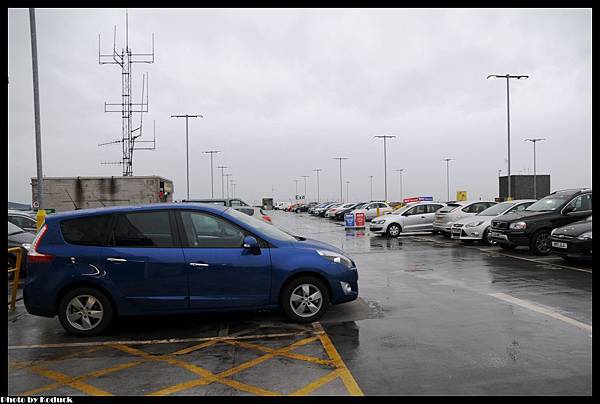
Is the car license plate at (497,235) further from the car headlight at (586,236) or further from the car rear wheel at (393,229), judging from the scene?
the car rear wheel at (393,229)

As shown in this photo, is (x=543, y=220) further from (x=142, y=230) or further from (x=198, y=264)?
(x=142, y=230)

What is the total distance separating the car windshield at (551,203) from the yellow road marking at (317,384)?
11.2 m

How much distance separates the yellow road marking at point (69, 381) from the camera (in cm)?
426

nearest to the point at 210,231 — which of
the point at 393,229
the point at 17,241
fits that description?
the point at 17,241

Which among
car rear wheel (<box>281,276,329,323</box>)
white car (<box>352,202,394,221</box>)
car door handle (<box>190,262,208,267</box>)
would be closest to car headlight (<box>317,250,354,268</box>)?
car rear wheel (<box>281,276,329,323</box>)

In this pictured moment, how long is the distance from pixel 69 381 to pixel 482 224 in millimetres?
14299

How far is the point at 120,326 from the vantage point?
6.50 metres

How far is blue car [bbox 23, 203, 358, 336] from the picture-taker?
599 centimetres

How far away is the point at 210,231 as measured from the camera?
6293 mm

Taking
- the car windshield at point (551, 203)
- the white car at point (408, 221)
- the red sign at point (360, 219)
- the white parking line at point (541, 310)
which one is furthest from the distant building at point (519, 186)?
the white parking line at point (541, 310)

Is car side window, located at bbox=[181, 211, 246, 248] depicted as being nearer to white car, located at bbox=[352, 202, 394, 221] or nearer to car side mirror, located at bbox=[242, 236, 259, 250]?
car side mirror, located at bbox=[242, 236, 259, 250]

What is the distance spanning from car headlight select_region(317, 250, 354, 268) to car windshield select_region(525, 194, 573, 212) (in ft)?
30.5
